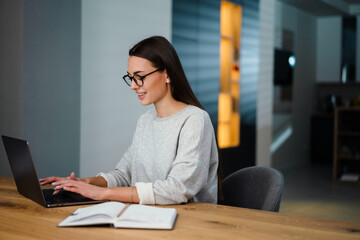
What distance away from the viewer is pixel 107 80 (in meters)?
3.38

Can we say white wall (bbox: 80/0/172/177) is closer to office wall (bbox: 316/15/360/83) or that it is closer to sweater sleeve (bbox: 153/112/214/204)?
sweater sleeve (bbox: 153/112/214/204)

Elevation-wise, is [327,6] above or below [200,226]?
above

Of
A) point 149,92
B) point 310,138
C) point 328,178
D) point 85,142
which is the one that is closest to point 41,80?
point 85,142

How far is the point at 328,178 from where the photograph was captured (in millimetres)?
6727

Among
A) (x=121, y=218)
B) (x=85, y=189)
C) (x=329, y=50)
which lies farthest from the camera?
(x=329, y=50)

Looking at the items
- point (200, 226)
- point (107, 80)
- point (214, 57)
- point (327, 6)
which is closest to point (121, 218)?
point (200, 226)

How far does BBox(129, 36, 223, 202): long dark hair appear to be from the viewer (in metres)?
1.72

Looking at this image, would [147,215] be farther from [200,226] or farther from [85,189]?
[85,189]

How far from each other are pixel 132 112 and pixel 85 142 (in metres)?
0.59

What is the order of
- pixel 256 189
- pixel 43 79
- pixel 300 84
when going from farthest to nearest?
pixel 300 84, pixel 43 79, pixel 256 189

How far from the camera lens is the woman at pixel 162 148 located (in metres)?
1.51

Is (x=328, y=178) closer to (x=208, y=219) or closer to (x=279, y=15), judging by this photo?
(x=279, y=15)

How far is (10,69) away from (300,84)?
6.47m

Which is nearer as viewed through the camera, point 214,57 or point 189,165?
point 189,165
